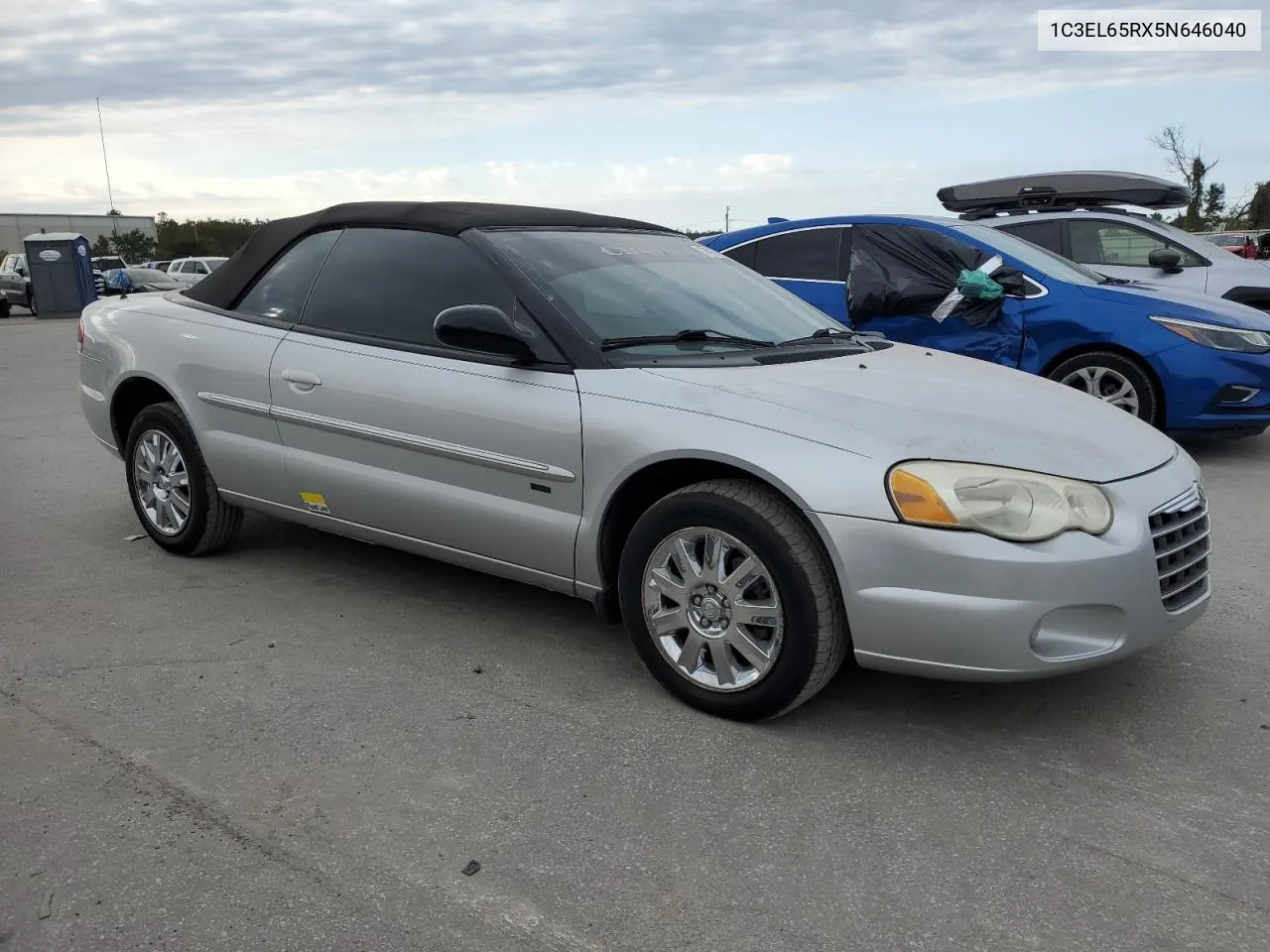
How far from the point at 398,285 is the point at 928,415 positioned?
2041mm

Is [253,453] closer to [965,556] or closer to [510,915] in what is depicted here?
[510,915]

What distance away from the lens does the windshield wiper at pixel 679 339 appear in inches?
141

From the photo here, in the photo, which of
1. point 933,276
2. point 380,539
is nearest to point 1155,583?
point 380,539

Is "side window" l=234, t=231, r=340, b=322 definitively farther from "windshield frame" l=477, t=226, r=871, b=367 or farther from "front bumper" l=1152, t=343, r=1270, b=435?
"front bumper" l=1152, t=343, r=1270, b=435

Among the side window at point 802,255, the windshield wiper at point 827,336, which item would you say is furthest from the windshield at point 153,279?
the windshield wiper at point 827,336

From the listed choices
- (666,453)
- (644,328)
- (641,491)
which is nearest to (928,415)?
(666,453)

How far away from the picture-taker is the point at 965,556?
9.32 feet

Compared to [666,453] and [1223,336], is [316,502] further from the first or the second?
[1223,336]

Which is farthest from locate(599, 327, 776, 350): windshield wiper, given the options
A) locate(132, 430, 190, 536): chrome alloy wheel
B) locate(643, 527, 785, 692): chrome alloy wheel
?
locate(132, 430, 190, 536): chrome alloy wheel

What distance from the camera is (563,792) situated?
288 cm

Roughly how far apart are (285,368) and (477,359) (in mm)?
941

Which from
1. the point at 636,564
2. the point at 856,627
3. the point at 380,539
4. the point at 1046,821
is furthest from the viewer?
the point at 380,539

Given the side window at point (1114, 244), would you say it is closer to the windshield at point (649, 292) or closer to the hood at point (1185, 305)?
the hood at point (1185, 305)

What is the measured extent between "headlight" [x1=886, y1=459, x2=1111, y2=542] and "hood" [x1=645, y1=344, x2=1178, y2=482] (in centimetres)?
4
